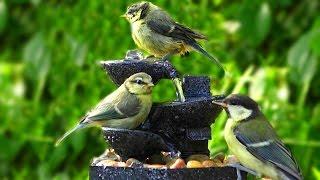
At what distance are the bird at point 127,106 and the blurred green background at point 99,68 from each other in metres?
1.79

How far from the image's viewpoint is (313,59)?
222 inches

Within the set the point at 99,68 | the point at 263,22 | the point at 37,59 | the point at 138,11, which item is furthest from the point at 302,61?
the point at 138,11

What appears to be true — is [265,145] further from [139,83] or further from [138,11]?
[138,11]

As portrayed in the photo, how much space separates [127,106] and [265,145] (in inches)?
18.0

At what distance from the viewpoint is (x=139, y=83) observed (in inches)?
114

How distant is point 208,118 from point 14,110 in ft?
12.7

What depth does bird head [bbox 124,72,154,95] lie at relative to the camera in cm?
289

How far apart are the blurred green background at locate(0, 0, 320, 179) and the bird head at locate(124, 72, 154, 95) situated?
185 centimetres

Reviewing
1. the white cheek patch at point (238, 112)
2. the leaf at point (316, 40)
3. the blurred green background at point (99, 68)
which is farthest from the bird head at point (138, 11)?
the leaf at point (316, 40)

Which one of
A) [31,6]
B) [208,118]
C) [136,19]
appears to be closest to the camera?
[208,118]

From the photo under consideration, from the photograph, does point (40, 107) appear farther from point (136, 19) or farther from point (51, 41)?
point (136, 19)

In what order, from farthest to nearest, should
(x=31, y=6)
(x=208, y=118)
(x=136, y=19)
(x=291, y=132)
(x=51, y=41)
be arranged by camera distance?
(x=31, y=6)
(x=51, y=41)
(x=291, y=132)
(x=136, y=19)
(x=208, y=118)

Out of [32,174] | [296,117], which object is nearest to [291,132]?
[296,117]

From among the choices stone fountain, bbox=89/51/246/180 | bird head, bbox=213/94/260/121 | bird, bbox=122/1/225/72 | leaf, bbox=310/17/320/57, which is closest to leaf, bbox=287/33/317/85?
leaf, bbox=310/17/320/57
